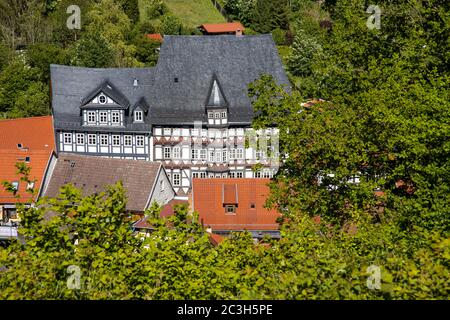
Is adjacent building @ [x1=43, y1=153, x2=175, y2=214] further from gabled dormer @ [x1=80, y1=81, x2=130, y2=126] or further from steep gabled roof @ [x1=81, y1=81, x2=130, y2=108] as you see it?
steep gabled roof @ [x1=81, y1=81, x2=130, y2=108]

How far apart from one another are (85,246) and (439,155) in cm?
980

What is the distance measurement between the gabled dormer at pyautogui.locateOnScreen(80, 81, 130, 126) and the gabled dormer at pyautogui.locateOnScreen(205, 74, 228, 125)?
17.7 feet

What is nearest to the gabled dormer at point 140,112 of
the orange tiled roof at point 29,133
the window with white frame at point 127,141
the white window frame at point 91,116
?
the window with white frame at point 127,141

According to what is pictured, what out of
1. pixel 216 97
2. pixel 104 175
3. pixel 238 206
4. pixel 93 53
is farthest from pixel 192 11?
pixel 238 206

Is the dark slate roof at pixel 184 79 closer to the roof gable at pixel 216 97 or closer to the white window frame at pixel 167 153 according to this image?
the roof gable at pixel 216 97

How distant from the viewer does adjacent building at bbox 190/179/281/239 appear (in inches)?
1622

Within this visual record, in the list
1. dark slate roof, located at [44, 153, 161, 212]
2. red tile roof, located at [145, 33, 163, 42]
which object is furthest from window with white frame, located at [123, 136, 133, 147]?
red tile roof, located at [145, 33, 163, 42]

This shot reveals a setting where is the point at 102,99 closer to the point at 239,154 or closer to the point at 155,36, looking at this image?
the point at 239,154

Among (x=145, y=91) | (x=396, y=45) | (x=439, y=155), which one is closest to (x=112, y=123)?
(x=145, y=91)

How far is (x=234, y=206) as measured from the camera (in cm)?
4184

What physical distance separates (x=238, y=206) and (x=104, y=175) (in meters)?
7.62

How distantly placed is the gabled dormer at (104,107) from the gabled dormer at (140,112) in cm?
64

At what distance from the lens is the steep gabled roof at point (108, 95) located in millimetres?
52156
